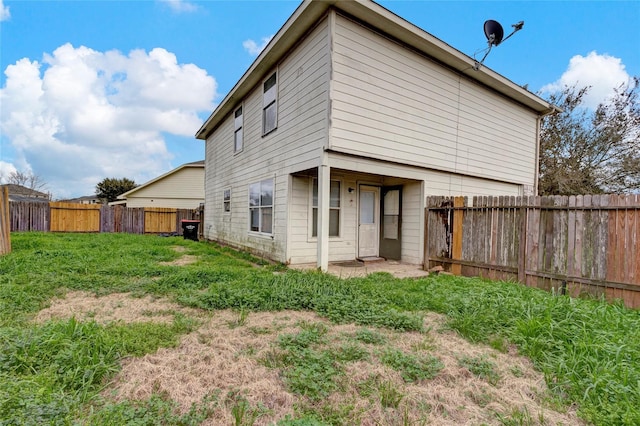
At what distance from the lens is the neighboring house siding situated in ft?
18.5

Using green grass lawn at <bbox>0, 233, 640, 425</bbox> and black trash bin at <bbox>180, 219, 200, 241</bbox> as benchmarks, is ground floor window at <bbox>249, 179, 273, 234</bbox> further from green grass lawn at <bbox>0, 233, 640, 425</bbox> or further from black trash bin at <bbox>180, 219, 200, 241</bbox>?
black trash bin at <bbox>180, 219, 200, 241</bbox>

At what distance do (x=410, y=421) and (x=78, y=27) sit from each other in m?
13.8

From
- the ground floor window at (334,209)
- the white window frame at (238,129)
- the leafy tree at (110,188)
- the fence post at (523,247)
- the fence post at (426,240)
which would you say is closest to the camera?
the fence post at (523,247)

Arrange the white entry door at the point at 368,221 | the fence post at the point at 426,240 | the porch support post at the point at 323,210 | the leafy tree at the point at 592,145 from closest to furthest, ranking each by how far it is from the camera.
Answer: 1. the porch support post at the point at 323,210
2. the fence post at the point at 426,240
3. the white entry door at the point at 368,221
4. the leafy tree at the point at 592,145

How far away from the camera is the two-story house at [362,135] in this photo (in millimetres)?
5578

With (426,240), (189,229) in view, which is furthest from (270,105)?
(189,229)

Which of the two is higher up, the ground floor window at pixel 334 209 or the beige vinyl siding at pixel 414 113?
the beige vinyl siding at pixel 414 113

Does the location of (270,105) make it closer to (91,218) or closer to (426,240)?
(426,240)

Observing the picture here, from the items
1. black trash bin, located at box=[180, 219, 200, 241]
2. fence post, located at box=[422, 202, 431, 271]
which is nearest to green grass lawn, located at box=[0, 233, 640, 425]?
fence post, located at box=[422, 202, 431, 271]

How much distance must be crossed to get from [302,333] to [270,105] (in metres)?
6.36

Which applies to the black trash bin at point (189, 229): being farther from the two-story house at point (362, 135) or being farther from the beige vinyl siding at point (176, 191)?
the beige vinyl siding at point (176, 191)

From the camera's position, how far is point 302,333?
9.37 feet

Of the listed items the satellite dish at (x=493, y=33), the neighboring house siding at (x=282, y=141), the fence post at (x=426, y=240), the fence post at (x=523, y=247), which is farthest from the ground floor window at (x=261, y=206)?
the satellite dish at (x=493, y=33)

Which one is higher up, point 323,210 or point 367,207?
point 367,207
